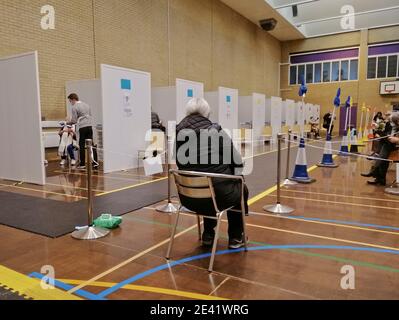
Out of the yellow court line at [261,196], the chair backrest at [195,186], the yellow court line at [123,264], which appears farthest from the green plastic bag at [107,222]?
the yellow court line at [261,196]

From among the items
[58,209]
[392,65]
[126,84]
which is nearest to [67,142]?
[126,84]

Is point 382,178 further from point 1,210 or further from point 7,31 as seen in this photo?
point 7,31

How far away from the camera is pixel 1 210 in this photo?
388 cm

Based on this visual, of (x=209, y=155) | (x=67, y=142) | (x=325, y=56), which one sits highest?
(x=325, y=56)

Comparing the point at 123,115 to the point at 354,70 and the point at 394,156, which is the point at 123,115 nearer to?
the point at 394,156

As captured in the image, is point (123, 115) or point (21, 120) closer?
point (21, 120)

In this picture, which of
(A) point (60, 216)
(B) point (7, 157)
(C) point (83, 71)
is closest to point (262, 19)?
(C) point (83, 71)

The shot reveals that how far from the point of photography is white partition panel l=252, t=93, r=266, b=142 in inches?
462

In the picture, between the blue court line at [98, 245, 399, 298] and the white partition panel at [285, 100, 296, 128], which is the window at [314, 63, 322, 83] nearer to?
the white partition panel at [285, 100, 296, 128]

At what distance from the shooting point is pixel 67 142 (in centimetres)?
713

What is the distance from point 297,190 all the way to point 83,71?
636cm

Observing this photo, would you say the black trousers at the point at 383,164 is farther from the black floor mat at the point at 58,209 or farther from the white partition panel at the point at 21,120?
the white partition panel at the point at 21,120

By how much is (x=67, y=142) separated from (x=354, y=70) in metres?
17.2

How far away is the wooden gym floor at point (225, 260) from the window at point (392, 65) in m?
16.8
